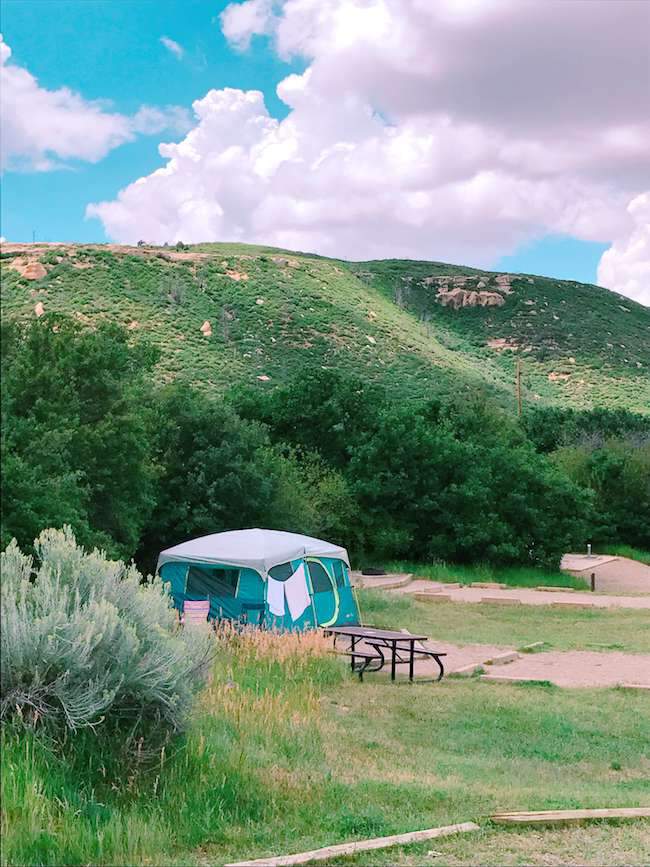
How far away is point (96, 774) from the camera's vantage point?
4.80m

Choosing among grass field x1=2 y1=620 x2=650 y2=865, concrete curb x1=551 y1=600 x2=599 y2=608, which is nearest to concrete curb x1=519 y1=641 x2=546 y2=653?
grass field x1=2 y1=620 x2=650 y2=865

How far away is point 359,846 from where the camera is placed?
451cm

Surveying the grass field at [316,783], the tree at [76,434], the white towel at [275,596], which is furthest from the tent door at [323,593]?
the grass field at [316,783]

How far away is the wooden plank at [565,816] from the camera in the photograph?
510 cm

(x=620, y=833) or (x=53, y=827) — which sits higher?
(x=53, y=827)

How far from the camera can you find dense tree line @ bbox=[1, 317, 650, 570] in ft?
44.8

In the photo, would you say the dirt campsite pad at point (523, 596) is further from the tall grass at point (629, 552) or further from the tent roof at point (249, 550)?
the tall grass at point (629, 552)

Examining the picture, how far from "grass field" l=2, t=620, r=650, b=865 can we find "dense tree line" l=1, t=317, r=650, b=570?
13.4 feet

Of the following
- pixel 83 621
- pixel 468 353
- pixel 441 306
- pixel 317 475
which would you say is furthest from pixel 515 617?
pixel 441 306

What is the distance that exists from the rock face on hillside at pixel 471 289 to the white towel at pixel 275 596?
2840 inches

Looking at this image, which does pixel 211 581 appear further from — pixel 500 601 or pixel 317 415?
pixel 317 415

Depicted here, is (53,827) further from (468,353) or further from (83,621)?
(468,353)

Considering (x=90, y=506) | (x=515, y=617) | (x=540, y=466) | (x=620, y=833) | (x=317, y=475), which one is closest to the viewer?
(x=620, y=833)

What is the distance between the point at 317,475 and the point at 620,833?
78.6ft
